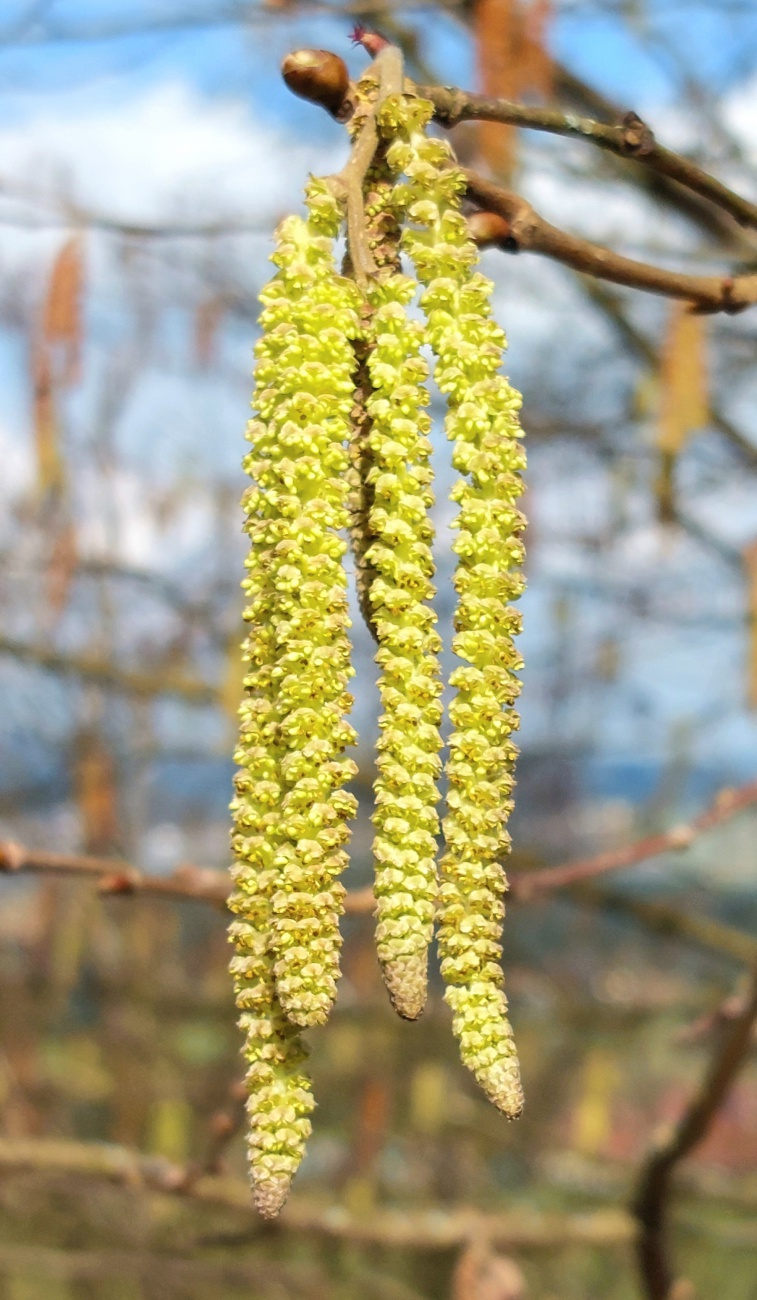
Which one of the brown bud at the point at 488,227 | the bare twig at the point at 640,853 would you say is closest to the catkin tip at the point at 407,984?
the brown bud at the point at 488,227

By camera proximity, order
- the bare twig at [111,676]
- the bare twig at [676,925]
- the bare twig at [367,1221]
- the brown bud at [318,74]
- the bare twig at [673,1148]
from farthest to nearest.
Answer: the bare twig at [111,676] < the bare twig at [676,925] < the bare twig at [367,1221] < the bare twig at [673,1148] < the brown bud at [318,74]

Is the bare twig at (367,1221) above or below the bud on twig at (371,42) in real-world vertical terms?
below

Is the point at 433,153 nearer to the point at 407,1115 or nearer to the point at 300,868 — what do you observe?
the point at 300,868

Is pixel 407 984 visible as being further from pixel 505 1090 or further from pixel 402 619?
pixel 402 619

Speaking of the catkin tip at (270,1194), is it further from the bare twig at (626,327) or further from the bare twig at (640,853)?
the bare twig at (626,327)

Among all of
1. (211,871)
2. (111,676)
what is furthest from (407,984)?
(111,676)

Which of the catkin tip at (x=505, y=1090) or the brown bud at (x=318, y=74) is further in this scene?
the brown bud at (x=318, y=74)
